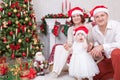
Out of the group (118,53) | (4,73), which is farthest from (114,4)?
(118,53)

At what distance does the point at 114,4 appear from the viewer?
542 cm

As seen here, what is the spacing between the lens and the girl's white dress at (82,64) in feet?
8.51

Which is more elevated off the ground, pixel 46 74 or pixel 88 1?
pixel 88 1

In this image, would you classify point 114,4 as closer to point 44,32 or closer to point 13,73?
point 44,32

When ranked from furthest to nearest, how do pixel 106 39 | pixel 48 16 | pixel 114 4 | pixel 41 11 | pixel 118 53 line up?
pixel 114 4 → pixel 41 11 → pixel 48 16 → pixel 106 39 → pixel 118 53

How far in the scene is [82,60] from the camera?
263cm

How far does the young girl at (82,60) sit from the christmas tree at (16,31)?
151 centimetres

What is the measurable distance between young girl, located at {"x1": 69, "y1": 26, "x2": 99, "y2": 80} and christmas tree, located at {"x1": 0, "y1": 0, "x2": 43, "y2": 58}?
1.51 meters

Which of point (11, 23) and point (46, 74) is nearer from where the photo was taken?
point (46, 74)

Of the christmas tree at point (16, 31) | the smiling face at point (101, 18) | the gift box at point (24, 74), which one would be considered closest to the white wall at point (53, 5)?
the christmas tree at point (16, 31)

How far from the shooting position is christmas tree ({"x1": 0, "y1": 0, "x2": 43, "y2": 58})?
3.98 metres

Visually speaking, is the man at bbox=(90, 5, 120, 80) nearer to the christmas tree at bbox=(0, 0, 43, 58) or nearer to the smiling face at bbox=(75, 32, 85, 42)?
the smiling face at bbox=(75, 32, 85, 42)

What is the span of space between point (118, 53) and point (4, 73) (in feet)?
6.67

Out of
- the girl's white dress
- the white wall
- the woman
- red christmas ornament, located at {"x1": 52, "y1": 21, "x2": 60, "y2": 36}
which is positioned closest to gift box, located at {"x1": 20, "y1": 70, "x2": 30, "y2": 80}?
the woman
